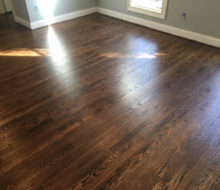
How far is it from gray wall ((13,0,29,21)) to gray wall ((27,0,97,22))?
3.9 inches

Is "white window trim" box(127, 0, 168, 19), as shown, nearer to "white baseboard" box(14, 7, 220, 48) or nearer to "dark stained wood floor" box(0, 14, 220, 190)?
"white baseboard" box(14, 7, 220, 48)

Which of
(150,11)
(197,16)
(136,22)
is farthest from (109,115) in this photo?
(136,22)

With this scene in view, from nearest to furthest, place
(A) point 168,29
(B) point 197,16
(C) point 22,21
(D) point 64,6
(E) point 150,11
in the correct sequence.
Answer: (B) point 197,16
(A) point 168,29
(E) point 150,11
(C) point 22,21
(D) point 64,6

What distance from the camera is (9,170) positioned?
66.7 inches

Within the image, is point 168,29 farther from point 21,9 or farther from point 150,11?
point 21,9

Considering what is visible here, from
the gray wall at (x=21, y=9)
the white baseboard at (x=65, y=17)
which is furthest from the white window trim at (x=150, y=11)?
the gray wall at (x=21, y=9)

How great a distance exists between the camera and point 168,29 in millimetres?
3971

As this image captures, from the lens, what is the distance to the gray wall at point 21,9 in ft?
13.3

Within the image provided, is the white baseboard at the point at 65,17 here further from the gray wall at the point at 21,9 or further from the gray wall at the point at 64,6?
the gray wall at the point at 21,9

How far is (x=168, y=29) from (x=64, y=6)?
227 centimetres

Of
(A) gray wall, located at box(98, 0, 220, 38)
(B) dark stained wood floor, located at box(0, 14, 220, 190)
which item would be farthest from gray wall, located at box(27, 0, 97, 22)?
(A) gray wall, located at box(98, 0, 220, 38)

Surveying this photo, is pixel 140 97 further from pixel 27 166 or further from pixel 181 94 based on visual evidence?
pixel 27 166

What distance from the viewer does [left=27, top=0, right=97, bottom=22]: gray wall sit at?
13.4 ft

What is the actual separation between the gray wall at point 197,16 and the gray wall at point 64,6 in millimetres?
1778
